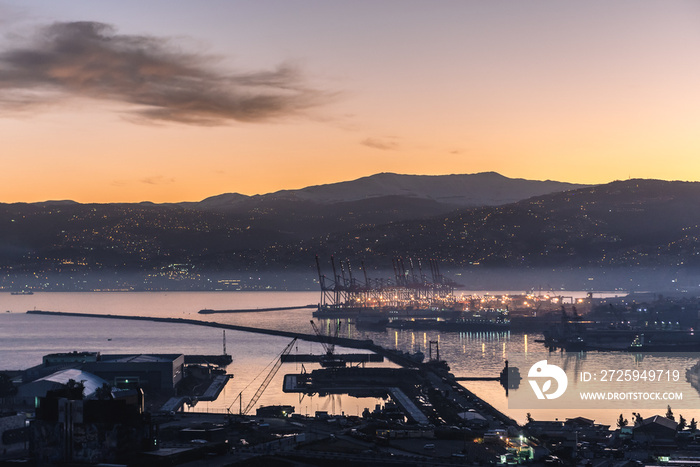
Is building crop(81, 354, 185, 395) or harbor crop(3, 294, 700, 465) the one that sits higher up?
building crop(81, 354, 185, 395)

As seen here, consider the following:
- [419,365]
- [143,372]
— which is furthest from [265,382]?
[419,365]

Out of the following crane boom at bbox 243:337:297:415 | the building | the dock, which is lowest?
crane boom at bbox 243:337:297:415

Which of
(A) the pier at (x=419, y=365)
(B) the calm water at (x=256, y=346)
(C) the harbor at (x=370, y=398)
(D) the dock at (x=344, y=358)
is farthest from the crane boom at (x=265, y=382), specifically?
(A) the pier at (x=419, y=365)

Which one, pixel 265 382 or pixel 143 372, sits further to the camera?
pixel 265 382

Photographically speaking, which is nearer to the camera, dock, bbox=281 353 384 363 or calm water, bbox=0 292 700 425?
calm water, bbox=0 292 700 425

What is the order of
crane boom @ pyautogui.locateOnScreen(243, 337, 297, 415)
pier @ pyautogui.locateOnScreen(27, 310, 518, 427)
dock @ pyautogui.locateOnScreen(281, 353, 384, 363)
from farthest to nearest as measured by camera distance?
dock @ pyautogui.locateOnScreen(281, 353, 384, 363)
crane boom @ pyautogui.locateOnScreen(243, 337, 297, 415)
pier @ pyautogui.locateOnScreen(27, 310, 518, 427)

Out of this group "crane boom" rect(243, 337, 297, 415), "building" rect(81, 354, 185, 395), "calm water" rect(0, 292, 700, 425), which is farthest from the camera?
"calm water" rect(0, 292, 700, 425)

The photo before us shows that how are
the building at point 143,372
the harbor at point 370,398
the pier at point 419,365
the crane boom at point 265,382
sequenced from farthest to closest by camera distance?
1. the building at point 143,372
2. the crane boom at point 265,382
3. the pier at point 419,365
4. the harbor at point 370,398

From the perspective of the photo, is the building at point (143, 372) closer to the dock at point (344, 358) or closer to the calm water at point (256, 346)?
the calm water at point (256, 346)

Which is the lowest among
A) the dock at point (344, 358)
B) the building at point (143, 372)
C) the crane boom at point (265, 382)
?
the crane boom at point (265, 382)

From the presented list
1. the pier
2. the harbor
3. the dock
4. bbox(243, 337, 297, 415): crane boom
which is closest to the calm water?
the harbor

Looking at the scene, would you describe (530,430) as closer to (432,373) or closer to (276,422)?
(276,422)

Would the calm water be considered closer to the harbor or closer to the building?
the harbor

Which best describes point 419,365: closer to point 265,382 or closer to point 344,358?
point 344,358
